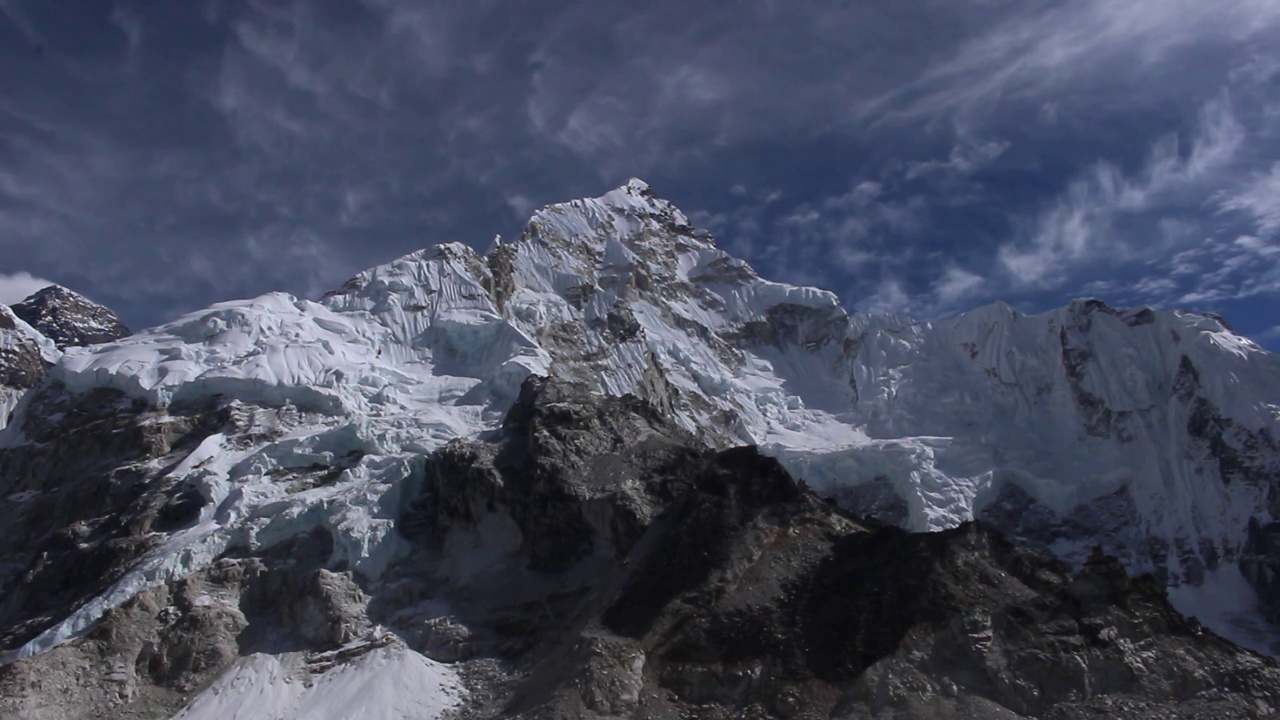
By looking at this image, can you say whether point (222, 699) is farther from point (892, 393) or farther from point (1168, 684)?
point (892, 393)

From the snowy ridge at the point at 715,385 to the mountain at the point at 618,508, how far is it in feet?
1.48

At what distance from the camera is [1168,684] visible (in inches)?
2633

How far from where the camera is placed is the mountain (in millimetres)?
71562

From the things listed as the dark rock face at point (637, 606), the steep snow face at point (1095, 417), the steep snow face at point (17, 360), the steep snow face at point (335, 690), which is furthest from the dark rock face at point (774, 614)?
the steep snow face at point (17, 360)

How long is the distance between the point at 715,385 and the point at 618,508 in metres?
62.3

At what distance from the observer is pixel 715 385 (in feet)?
495

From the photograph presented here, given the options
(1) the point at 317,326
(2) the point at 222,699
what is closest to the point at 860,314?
(1) the point at 317,326

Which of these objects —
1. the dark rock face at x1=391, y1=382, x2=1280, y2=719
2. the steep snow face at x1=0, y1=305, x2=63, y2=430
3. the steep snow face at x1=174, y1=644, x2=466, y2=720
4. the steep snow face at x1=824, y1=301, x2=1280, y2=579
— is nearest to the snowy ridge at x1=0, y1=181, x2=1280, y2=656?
the steep snow face at x1=824, y1=301, x2=1280, y2=579

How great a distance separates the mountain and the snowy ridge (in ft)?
1.48

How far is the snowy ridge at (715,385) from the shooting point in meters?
101

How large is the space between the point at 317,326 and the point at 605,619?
62.4 m

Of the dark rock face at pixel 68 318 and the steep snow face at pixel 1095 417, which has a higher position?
the dark rock face at pixel 68 318

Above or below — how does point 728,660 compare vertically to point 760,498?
below

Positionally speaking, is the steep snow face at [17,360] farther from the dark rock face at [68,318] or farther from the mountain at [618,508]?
the dark rock face at [68,318]
